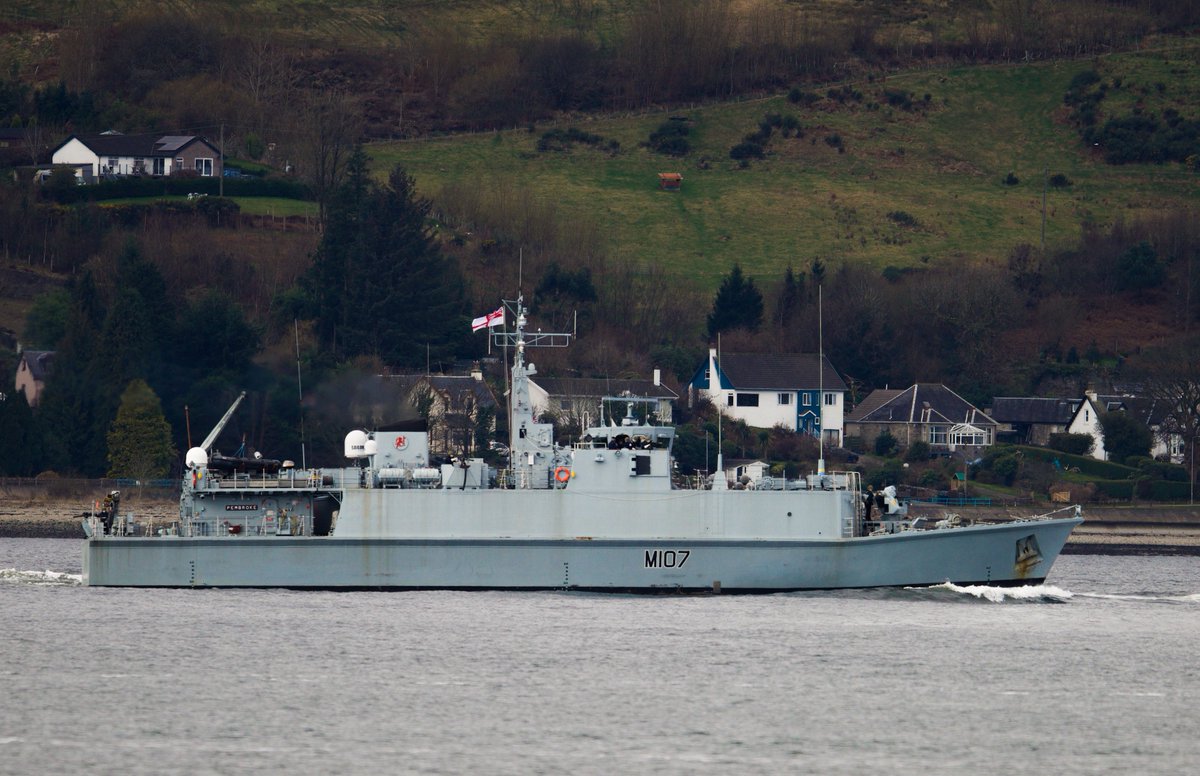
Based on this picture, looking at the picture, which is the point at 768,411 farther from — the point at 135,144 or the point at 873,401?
the point at 135,144

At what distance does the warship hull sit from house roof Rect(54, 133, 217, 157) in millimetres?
58274

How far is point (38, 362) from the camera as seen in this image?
62594 millimetres

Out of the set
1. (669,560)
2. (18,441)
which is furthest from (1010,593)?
(18,441)

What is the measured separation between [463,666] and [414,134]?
83246 mm

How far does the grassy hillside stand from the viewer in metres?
93.3

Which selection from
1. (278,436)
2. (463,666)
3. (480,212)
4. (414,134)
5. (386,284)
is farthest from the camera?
(414,134)

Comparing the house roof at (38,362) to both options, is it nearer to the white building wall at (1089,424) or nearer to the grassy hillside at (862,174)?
the grassy hillside at (862,174)

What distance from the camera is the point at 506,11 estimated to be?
12488cm

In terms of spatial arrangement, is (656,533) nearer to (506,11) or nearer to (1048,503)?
(1048,503)

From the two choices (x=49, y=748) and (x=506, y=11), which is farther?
(x=506, y=11)

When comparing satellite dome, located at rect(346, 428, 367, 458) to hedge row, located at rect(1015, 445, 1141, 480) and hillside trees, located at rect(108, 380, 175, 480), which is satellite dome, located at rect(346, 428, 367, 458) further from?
hedge row, located at rect(1015, 445, 1141, 480)

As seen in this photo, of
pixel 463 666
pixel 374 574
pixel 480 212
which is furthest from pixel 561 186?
pixel 463 666

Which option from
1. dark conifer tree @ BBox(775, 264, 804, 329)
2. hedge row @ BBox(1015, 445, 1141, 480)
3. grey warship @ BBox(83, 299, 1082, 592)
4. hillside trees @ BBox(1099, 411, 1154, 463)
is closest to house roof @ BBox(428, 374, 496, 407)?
hedge row @ BBox(1015, 445, 1141, 480)

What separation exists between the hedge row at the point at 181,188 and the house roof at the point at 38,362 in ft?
77.0
